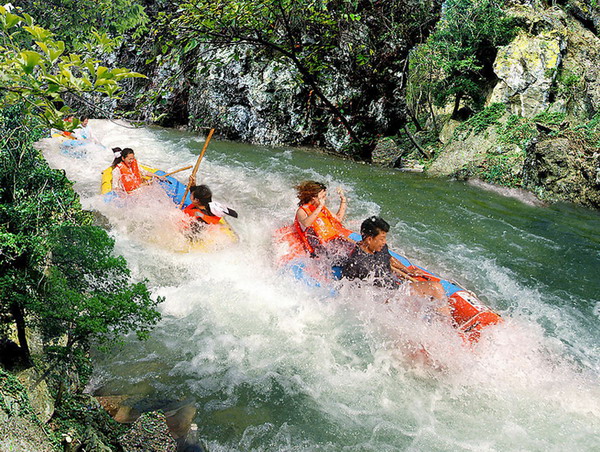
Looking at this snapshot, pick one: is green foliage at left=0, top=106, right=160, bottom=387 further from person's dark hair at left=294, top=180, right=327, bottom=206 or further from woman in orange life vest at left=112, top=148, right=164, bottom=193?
woman in orange life vest at left=112, top=148, right=164, bottom=193

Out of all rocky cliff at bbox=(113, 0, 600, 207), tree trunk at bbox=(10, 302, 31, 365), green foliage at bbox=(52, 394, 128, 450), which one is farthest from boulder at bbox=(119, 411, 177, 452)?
rocky cliff at bbox=(113, 0, 600, 207)

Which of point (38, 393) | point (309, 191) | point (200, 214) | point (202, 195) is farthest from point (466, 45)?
point (38, 393)

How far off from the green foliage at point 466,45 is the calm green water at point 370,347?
16.2ft

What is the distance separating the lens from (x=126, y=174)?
7105 millimetres

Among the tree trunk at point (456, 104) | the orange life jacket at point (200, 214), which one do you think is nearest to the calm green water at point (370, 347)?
the orange life jacket at point (200, 214)

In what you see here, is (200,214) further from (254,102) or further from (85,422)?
(254,102)

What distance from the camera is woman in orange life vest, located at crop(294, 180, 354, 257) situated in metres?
5.21

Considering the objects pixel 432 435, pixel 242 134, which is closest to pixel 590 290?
pixel 432 435

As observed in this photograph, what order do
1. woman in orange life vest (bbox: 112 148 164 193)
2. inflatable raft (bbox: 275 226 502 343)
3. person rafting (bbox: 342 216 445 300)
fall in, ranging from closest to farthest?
inflatable raft (bbox: 275 226 502 343) → person rafting (bbox: 342 216 445 300) → woman in orange life vest (bbox: 112 148 164 193)

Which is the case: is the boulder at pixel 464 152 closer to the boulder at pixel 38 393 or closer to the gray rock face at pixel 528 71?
→ the gray rock face at pixel 528 71

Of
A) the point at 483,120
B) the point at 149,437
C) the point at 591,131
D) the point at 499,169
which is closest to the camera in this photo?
the point at 149,437

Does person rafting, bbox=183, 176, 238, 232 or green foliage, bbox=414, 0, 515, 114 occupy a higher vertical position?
green foliage, bbox=414, 0, 515, 114

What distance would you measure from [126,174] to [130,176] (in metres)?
0.07

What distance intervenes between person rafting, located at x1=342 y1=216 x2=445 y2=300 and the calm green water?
0.63 feet
